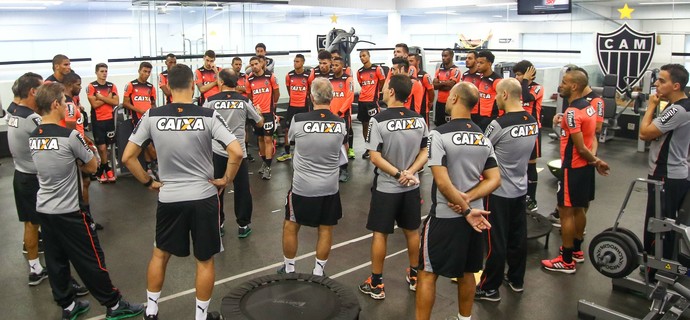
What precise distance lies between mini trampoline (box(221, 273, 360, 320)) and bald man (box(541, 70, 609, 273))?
1969mm

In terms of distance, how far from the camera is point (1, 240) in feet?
17.2

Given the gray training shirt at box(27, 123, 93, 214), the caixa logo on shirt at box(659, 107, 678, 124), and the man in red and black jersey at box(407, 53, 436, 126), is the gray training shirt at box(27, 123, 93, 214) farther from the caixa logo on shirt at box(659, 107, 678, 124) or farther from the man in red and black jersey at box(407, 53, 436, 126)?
the man in red and black jersey at box(407, 53, 436, 126)

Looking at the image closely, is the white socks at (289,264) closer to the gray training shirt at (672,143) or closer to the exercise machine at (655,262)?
the exercise machine at (655,262)

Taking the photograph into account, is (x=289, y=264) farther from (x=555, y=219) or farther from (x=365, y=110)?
(x=365, y=110)

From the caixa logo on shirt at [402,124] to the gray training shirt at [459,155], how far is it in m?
0.58

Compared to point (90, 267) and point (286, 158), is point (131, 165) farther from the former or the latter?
point (286, 158)

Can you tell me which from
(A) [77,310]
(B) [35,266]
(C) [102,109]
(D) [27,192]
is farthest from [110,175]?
(A) [77,310]

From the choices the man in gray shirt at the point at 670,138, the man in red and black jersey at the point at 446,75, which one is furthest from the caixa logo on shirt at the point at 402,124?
the man in red and black jersey at the point at 446,75

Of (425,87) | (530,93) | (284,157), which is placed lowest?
(284,157)

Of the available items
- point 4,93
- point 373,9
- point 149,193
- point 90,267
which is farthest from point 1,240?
point 373,9

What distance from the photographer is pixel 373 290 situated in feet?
13.1

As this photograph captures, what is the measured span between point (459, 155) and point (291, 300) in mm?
1193

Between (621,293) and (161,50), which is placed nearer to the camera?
(621,293)

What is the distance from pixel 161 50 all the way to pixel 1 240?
5718mm
